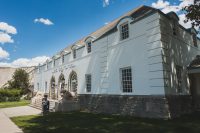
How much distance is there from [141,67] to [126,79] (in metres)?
1.93

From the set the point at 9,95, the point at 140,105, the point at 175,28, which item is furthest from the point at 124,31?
the point at 9,95

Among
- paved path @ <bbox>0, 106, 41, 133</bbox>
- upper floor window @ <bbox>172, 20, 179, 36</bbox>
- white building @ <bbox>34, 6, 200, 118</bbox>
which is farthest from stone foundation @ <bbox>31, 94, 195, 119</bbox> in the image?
upper floor window @ <bbox>172, 20, 179, 36</bbox>

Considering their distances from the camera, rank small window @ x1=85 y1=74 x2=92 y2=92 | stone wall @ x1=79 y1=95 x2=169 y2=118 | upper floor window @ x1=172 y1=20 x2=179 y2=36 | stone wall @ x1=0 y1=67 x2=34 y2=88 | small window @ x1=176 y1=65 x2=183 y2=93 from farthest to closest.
→ 1. stone wall @ x1=0 y1=67 x2=34 y2=88
2. small window @ x1=85 y1=74 x2=92 y2=92
3. upper floor window @ x1=172 y1=20 x2=179 y2=36
4. small window @ x1=176 y1=65 x2=183 y2=93
5. stone wall @ x1=79 y1=95 x2=169 y2=118

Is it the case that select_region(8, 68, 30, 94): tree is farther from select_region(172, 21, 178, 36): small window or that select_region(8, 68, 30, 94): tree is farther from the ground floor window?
select_region(172, 21, 178, 36): small window

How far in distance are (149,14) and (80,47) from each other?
35.2 ft

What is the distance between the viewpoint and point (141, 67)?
12.8 metres

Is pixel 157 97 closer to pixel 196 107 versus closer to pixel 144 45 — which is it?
pixel 144 45

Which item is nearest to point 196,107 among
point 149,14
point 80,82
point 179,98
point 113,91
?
point 179,98

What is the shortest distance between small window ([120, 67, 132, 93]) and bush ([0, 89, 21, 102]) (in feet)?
96.7

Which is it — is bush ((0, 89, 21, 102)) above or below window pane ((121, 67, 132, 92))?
below

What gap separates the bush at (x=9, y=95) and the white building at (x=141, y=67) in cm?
2250

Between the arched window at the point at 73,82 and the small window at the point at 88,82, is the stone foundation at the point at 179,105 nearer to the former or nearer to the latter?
the small window at the point at 88,82

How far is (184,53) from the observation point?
1476 centimetres

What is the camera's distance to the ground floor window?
13945 millimetres
